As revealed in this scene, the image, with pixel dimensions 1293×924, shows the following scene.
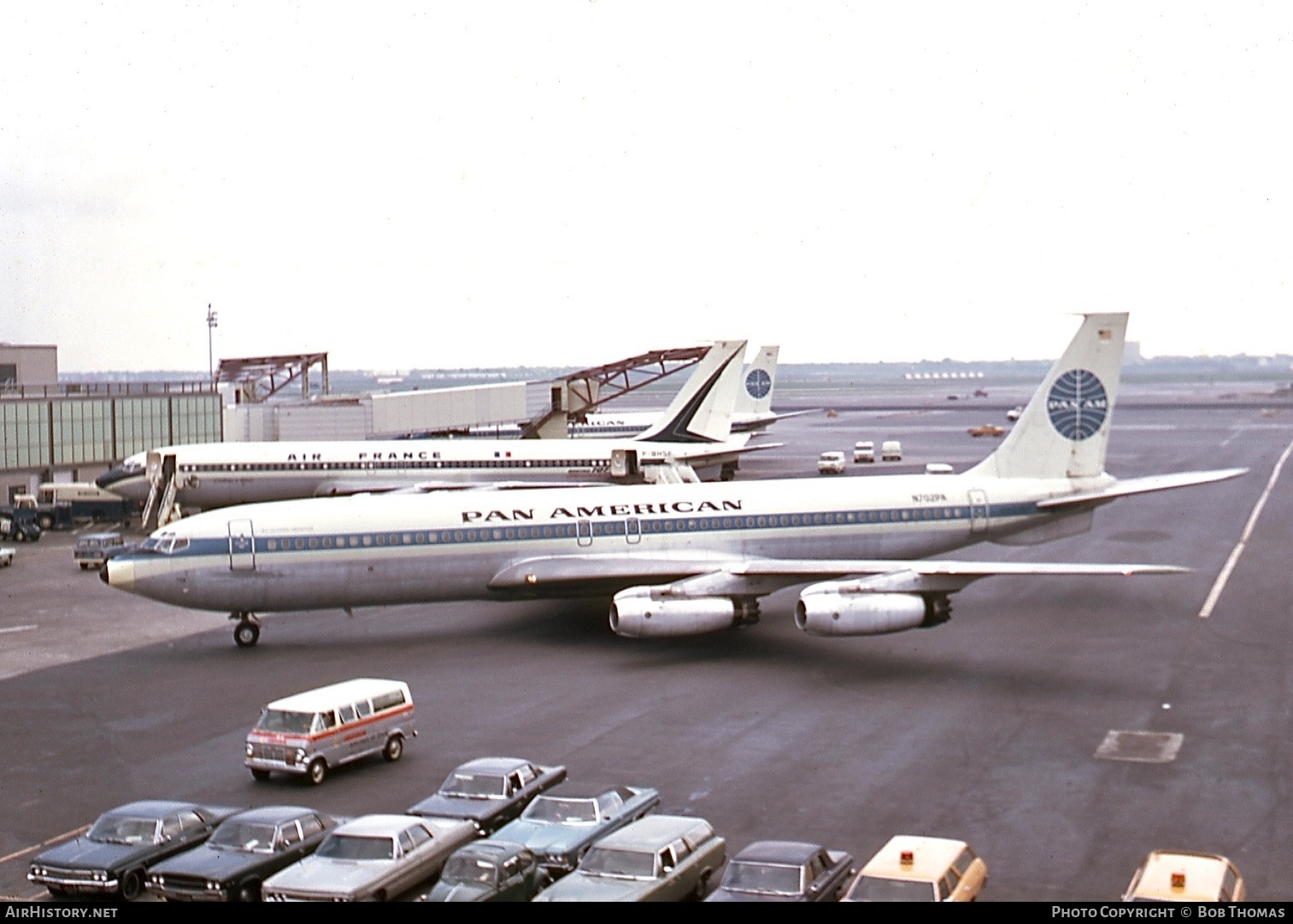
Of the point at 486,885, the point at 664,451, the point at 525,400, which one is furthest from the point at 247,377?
the point at 486,885

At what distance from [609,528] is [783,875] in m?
24.5

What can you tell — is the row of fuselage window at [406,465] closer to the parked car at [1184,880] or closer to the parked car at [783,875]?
the parked car at [783,875]

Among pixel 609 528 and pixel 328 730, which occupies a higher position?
pixel 609 528

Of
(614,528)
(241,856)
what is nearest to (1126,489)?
(614,528)

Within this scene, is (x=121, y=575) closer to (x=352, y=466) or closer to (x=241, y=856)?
(x=241, y=856)

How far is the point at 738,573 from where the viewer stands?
133 feet

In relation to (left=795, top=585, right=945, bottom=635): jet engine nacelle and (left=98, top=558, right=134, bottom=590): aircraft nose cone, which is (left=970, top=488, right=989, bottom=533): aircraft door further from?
(left=98, top=558, right=134, bottom=590): aircraft nose cone

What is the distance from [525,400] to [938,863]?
93456 mm

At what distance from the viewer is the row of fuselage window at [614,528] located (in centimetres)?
4178

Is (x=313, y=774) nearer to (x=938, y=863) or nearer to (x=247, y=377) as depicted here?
(x=938, y=863)

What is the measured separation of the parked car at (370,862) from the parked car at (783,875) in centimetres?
484

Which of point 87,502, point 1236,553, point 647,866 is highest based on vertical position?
point 87,502

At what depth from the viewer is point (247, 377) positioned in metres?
103

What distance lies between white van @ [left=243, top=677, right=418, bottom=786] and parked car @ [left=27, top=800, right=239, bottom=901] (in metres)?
3.58
